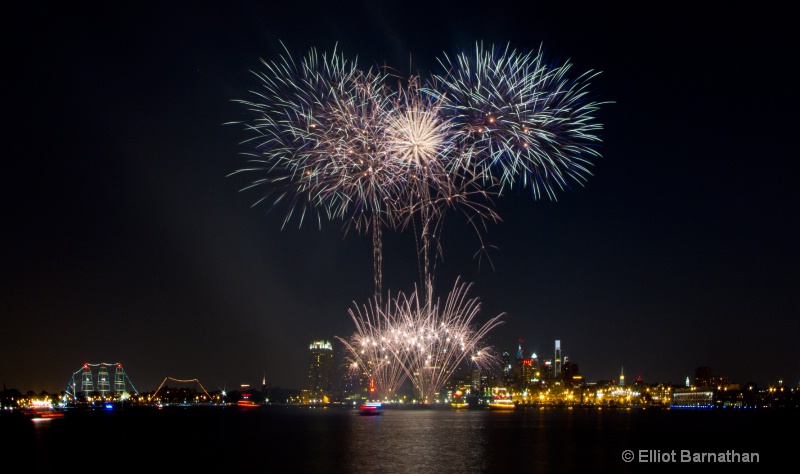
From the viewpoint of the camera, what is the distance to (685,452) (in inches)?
1907

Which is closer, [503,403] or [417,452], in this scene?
[417,452]

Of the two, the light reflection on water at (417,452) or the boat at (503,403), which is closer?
the light reflection on water at (417,452)

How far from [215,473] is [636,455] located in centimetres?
2515

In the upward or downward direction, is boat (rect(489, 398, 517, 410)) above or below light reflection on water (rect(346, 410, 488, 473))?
below

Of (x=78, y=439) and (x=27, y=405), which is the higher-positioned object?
(x=78, y=439)

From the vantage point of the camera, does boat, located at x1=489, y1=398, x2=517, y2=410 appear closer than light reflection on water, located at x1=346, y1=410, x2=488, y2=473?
No

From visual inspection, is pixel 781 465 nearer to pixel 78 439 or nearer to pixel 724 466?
pixel 724 466

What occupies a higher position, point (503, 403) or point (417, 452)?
point (417, 452)

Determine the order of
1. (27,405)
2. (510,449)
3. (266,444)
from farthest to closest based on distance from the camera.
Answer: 1. (27,405)
2. (266,444)
3. (510,449)

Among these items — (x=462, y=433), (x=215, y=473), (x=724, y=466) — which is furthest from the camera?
(x=462, y=433)

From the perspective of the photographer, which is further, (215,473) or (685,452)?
(685,452)

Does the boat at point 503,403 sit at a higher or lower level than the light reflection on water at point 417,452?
lower

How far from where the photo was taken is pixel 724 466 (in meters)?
40.1

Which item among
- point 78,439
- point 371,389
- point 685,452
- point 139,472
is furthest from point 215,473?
point 371,389
